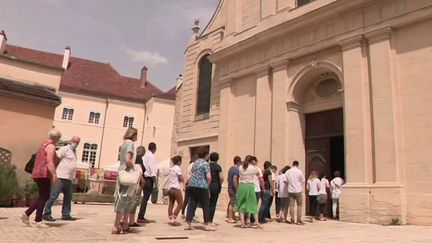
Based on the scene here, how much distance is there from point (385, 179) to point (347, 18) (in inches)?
220

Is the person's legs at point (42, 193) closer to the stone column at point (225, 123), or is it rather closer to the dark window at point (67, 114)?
the stone column at point (225, 123)

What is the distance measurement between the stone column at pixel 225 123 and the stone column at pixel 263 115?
5.59 ft

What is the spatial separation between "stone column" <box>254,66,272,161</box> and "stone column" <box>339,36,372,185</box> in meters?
3.56

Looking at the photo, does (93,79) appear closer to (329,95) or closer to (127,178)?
(329,95)

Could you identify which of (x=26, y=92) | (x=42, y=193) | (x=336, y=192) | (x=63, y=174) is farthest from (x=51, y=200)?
(x=336, y=192)

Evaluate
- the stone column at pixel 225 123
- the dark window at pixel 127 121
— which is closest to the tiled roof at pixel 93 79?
the dark window at pixel 127 121

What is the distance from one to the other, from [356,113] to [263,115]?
4.32m

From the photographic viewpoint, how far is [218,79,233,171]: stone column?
56.6 ft

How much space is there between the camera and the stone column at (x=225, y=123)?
56.6ft

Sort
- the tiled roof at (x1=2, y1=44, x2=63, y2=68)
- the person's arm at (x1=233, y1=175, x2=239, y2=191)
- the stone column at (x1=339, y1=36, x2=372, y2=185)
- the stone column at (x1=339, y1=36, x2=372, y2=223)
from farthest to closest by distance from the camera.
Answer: the tiled roof at (x1=2, y1=44, x2=63, y2=68) → the stone column at (x1=339, y1=36, x2=372, y2=185) → the stone column at (x1=339, y1=36, x2=372, y2=223) → the person's arm at (x1=233, y1=175, x2=239, y2=191)

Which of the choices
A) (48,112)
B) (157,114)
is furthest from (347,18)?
(157,114)

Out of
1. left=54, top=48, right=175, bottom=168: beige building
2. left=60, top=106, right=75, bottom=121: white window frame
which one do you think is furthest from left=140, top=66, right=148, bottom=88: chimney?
left=60, top=106, right=75, bottom=121: white window frame

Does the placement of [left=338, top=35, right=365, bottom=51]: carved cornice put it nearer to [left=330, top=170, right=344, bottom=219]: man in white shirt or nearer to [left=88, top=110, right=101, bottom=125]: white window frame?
[left=330, top=170, right=344, bottom=219]: man in white shirt

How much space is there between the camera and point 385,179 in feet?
37.3
